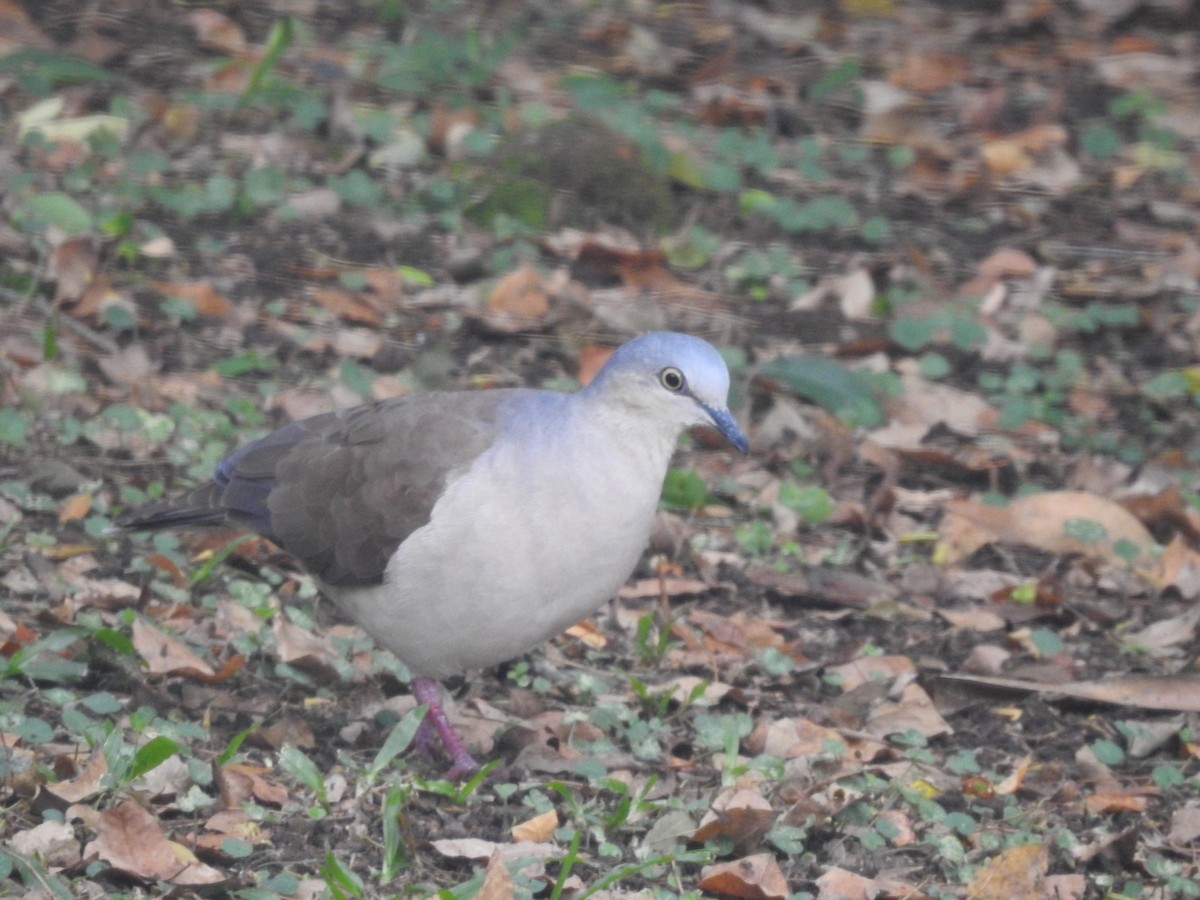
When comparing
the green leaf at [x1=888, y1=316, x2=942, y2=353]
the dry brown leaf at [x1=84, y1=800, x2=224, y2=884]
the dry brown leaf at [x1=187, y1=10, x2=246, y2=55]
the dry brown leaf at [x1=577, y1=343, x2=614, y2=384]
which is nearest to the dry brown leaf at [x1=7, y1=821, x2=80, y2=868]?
the dry brown leaf at [x1=84, y1=800, x2=224, y2=884]

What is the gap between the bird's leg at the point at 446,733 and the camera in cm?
420

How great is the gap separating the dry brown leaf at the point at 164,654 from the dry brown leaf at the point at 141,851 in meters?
0.79

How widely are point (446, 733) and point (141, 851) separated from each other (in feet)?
3.21

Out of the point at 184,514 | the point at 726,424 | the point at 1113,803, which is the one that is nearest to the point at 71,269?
the point at 184,514

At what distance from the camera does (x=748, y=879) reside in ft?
11.9

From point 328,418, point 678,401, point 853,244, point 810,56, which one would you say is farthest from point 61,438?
point 810,56

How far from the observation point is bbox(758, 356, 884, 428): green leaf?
621 centimetres

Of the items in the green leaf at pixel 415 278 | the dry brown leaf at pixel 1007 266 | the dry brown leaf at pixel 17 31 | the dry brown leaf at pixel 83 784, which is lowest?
the dry brown leaf at pixel 1007 266

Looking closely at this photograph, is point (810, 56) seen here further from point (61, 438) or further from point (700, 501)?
point (61, 438)

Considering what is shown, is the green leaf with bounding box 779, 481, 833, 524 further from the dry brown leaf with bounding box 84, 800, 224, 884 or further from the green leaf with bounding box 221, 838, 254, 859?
the dry brown leaf with bounding box 84, 800, 224, 884

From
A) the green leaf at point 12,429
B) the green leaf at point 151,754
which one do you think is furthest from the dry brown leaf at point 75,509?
Answer: the green leaf at point 151,754

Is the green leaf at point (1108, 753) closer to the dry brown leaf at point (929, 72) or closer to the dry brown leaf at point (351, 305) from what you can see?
the dry brown leaf at point (351, 305)

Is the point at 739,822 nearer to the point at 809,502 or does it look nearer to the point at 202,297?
the point at 809,502

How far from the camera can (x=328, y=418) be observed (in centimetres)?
468
